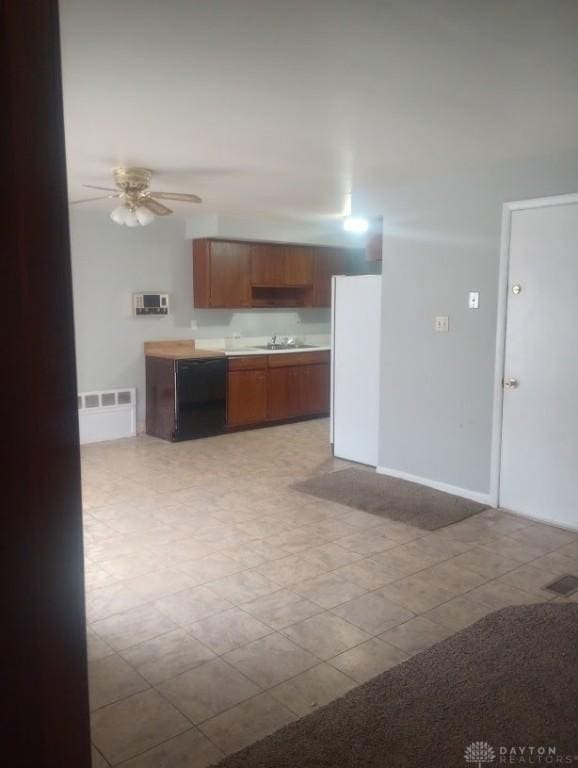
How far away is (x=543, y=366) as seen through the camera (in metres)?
3.95

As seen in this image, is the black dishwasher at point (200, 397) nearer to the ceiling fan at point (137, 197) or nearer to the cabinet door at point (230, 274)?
the cabinet door at point (230, 274)

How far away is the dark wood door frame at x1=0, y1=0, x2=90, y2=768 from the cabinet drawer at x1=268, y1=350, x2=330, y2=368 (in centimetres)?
619

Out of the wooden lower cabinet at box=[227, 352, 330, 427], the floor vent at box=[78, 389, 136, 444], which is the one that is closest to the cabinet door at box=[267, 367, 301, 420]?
the wooden lower cabinet at box=[227, 352, 330, 427]

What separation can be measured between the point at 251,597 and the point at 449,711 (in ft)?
3.75

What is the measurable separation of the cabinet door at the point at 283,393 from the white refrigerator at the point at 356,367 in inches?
56.1

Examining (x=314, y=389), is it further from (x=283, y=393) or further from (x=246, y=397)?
(x=246, y=397)

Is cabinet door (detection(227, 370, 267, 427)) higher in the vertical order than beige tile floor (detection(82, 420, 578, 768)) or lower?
higher

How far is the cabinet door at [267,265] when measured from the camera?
7.07 m

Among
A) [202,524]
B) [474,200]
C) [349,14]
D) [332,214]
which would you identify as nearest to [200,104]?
[349,14]

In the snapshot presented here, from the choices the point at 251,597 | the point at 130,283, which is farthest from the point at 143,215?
the point at 251,597

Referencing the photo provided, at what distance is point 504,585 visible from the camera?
10.3ft

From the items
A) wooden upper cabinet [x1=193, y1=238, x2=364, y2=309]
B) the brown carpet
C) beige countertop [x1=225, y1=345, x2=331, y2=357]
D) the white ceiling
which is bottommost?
the brown carpet

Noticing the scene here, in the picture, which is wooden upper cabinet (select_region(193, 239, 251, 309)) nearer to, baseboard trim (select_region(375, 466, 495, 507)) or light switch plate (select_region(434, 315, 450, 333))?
baseboard trim (select_region(375, 466, 495, 507))

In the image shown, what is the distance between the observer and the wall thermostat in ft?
21.4
